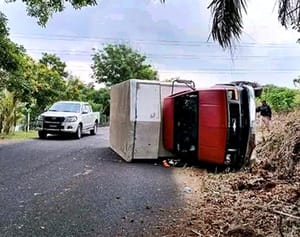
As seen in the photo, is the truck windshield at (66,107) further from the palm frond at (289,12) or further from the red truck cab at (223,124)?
the palm frond at (289,12)

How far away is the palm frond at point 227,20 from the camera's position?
13.9 ft

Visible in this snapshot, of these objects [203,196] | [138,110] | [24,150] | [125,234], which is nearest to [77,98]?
[24,150]

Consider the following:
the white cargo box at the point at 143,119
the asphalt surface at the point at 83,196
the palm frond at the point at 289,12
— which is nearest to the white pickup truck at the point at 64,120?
the asphalt surface at the point at 83,196

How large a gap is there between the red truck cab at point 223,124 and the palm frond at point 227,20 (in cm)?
532

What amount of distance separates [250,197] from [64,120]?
11959 mm

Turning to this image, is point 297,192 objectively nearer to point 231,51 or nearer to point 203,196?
point 203,196

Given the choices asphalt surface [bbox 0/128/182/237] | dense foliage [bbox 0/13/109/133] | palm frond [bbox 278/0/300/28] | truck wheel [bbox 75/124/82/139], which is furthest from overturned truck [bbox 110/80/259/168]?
truck wheel [bbox 75/124/82/139]

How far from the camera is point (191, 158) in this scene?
1090 cm

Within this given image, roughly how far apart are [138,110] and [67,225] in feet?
20.3

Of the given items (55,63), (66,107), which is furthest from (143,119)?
(55,63)

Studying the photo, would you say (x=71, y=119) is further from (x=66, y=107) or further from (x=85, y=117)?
(x=85, y=117)

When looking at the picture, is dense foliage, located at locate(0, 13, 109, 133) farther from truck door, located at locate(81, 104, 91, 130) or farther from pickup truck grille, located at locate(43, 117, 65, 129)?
truck door, located at locate(81, 104, 91, 130)

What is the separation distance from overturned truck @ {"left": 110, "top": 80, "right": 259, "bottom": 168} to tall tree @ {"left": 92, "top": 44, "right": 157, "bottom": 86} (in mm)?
25672

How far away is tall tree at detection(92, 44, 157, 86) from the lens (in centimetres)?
3828
